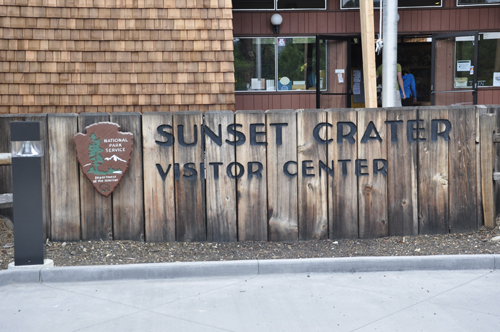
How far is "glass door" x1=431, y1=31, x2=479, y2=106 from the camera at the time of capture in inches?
Answer: 463

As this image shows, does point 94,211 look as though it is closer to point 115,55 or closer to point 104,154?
point 104,154

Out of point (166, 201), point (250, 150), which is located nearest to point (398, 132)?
point (250, 150)

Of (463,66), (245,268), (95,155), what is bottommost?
(245,268)

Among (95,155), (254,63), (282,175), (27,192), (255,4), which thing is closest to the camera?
(27,192)

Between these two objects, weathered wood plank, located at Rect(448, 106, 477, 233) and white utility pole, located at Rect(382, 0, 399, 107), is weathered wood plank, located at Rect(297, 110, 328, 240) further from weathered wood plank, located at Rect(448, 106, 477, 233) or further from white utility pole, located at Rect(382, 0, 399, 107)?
white utility pole, located at Rect(382, 0, 399, 107)

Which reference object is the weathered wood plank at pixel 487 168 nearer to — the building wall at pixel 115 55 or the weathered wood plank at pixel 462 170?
the weathered wood plank at pixel 462 170

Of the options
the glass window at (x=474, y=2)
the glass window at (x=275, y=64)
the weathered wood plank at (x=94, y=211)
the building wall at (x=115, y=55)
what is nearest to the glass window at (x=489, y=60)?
the glass window at (x=474, y=2)

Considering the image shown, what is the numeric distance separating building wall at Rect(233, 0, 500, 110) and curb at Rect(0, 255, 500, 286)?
790cm

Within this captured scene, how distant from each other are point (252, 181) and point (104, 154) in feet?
4.94

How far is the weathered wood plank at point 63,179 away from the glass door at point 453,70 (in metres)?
9.00

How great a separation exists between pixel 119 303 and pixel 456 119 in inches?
153

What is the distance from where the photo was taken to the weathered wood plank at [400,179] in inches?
218

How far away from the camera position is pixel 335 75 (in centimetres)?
1243

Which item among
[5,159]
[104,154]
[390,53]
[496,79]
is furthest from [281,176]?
[496,79]
